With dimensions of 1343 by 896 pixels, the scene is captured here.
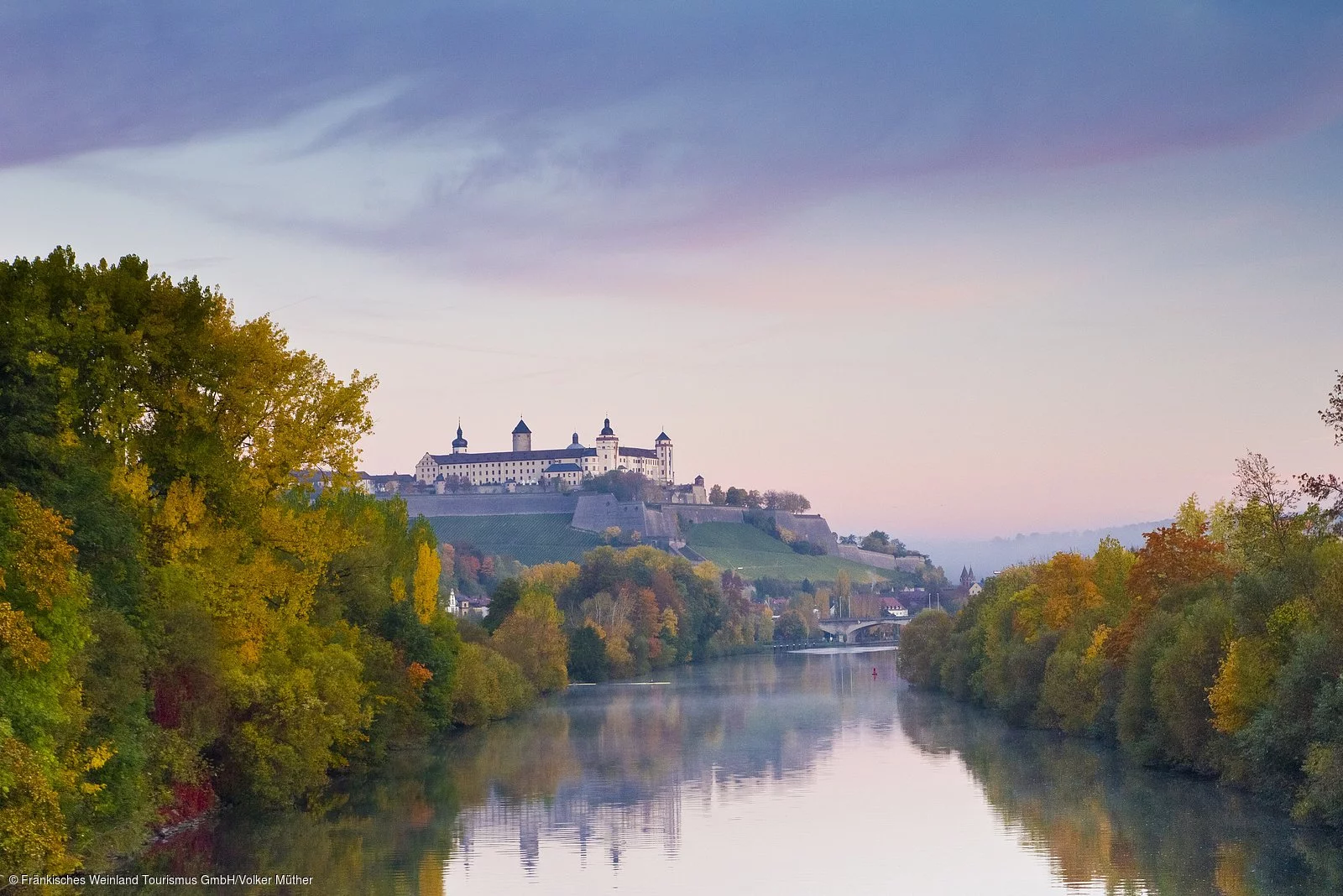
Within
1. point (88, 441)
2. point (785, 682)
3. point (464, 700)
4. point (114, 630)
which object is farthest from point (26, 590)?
point (785, 682)

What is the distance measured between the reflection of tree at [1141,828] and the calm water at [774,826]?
0.07 metres

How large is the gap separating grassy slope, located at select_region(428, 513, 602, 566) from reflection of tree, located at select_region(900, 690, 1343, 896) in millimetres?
128895

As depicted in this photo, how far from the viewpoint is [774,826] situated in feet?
107

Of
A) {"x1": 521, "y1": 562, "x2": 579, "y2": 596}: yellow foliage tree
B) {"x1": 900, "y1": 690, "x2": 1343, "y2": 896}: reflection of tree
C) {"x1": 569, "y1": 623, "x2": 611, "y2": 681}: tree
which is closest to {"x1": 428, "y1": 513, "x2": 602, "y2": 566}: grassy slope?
{"x1": 521, "y1": 562, "x2": 579, "y2": 596}: yellow foliage tree

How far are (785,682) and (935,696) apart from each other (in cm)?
1547

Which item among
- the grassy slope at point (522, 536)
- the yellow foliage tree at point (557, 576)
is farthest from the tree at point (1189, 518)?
the grassy slope at point (522, 536)

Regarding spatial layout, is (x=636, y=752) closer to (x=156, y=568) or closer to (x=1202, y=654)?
(x=1202, y=654)

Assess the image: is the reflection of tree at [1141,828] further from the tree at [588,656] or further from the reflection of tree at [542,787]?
the tree at [588,656]

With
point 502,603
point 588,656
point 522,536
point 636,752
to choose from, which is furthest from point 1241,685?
point 522,536

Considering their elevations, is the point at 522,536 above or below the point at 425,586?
above

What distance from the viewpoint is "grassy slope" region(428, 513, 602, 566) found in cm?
17800

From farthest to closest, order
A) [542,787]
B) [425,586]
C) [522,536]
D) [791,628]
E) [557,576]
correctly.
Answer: [522,536] < [791,628] < [557,576] < [425,586] < [542,787]

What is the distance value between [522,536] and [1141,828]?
6335 inches

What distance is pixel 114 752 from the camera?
24.0 meters
